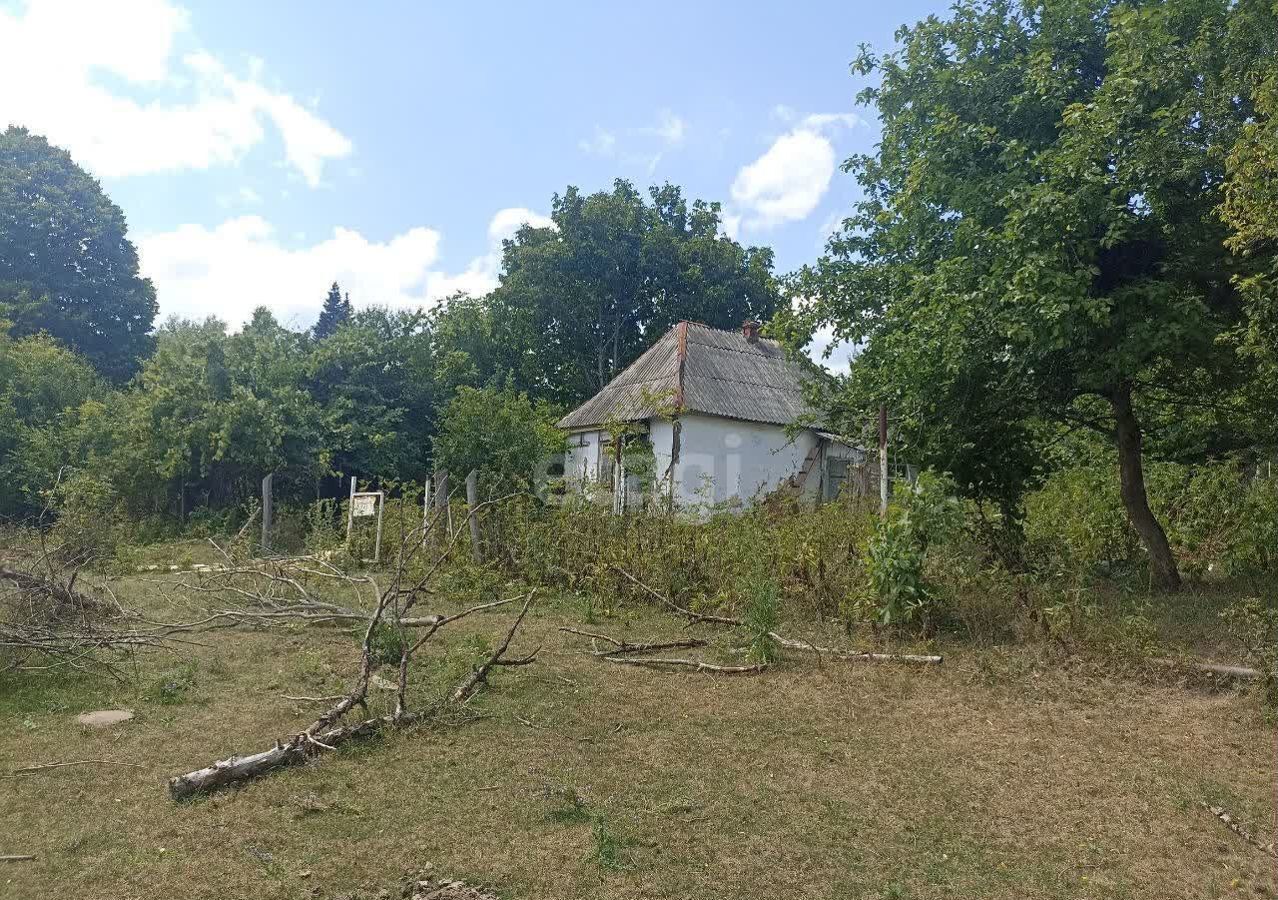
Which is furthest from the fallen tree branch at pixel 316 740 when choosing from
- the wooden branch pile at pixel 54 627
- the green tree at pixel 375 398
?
the green tree at pixel 375 398

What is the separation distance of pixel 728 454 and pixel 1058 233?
12435 millimetres

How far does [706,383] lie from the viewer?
20156 mm

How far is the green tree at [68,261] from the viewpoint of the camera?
3241 centimetres

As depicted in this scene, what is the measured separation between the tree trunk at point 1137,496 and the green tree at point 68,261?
34349 mm

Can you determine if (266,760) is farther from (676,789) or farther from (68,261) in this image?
(68,261)

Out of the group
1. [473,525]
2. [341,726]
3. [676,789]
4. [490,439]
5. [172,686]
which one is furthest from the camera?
[490,439]

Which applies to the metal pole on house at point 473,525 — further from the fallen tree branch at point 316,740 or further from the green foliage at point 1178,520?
the green foliage at point 1178,520

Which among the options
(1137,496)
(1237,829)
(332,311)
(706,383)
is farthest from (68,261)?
(1237,829)

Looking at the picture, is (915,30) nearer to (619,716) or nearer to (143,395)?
(619,716)

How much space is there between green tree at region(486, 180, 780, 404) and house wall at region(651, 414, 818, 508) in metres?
9.84

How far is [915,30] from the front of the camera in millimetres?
10016

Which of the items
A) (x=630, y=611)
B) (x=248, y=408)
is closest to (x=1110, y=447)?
(x=630, y=611)

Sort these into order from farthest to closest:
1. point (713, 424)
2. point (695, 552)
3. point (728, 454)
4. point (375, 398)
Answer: point (375, 398) < point (728, 454) < point (713, 424) < point (695, 552)

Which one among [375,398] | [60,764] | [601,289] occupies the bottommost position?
[60,764]
